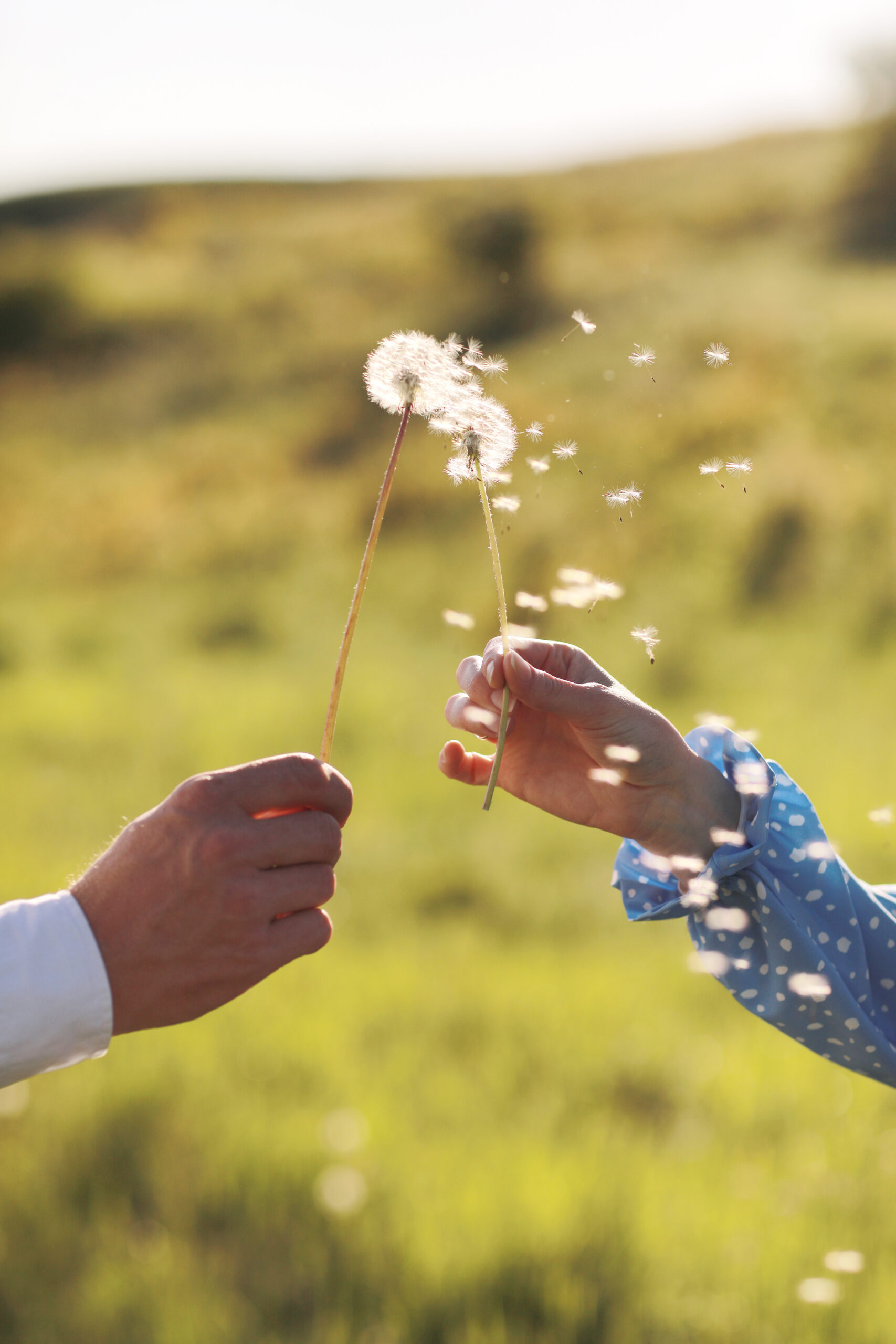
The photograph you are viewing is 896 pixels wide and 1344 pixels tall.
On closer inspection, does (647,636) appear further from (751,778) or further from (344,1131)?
(344,1131)

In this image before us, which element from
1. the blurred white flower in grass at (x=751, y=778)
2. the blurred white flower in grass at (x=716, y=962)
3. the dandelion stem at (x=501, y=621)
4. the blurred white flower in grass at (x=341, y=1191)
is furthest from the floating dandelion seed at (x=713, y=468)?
the blurred white flower in grass at (x=341, y=1191)

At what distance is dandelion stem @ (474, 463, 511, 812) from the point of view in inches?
36.3

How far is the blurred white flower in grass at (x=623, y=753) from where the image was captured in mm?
1070

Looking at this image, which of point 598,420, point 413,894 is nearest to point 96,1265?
point 413,894

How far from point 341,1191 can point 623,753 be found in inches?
64.9

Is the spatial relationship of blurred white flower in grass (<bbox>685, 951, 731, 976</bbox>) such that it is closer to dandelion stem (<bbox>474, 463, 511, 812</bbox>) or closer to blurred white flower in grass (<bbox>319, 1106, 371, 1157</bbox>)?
dandelion stem (<bbox>474, 463, 511, 812</bbox>)

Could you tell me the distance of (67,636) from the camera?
5707 millimetres

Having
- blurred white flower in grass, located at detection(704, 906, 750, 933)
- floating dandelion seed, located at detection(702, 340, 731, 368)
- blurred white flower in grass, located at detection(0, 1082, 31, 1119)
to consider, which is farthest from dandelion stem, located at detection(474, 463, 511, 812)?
blurred white flower in grass, located at detection(0, 1082, 31, 1119)

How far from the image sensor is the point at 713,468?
985 mm

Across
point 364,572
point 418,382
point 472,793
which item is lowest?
point 472,793

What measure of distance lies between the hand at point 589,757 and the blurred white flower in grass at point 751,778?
0.02 metres

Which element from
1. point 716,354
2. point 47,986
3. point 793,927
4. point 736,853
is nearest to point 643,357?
point 716,354

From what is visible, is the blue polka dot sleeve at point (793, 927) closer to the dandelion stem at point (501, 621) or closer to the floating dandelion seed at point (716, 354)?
the dandelion stem at point (501, 621)

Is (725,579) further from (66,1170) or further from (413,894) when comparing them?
(66,1170)
